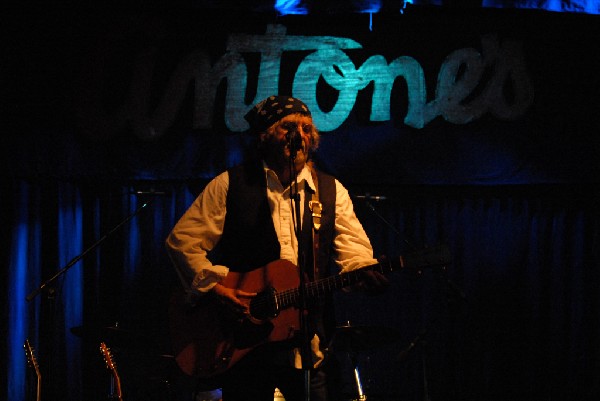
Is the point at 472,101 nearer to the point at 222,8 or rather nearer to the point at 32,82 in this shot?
the point at 222,8

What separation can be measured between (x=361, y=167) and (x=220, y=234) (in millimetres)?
2158

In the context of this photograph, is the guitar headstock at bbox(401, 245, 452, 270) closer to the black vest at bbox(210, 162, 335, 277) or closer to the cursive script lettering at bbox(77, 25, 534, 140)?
the black vest at bbox(210, 162, 335, 277)

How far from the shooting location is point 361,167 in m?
5.49

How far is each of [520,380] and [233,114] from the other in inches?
125

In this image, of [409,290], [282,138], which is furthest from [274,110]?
[409,290]

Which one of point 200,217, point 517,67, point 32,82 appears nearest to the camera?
point 200,217

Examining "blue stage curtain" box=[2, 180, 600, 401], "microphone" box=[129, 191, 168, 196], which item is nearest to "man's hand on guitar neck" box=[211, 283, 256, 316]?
"blue stage curtain" box=[2, 180, 600, 401]

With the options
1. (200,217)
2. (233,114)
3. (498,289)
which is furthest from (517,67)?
(200,217)

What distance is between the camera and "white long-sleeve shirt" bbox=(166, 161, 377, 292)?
3.45 meters

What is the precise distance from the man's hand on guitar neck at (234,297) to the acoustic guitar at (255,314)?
3cm

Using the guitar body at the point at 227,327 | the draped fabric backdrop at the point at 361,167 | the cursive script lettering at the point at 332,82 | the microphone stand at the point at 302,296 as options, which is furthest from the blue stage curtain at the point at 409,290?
the microphone stand at the point at 302,296

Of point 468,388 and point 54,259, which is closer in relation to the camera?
point 468,388

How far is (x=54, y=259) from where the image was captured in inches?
235

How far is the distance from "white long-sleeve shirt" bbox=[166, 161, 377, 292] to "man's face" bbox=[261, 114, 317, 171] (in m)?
0.07
